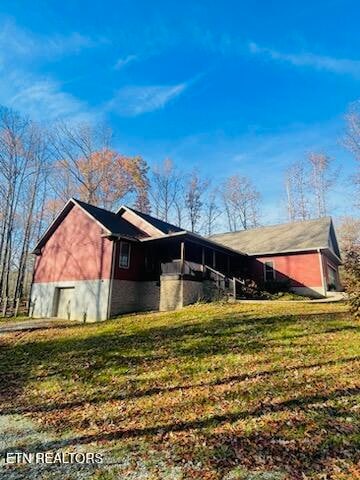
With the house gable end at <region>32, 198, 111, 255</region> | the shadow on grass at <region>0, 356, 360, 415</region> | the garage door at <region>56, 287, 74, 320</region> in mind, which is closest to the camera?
the shadow on grass at <region>0, 356, 360, 415</region>

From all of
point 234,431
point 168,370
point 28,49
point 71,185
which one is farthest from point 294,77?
point 71,185

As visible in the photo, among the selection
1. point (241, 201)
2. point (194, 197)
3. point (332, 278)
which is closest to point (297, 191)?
point (241, 201)

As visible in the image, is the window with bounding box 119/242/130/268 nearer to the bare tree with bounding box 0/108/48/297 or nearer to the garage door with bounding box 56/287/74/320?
the garage door with bounding box 56/287/74/320

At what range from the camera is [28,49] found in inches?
517

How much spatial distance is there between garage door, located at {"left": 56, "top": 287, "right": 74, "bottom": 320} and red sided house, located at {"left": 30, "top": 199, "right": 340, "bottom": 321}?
1 centimetres

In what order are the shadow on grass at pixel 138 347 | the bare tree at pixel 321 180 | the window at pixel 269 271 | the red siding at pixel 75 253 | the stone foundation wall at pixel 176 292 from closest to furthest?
1. the shadow on grass at pixel 138 347
2. the stone foundation wall at pixel 176 292
3. the red siding at pixel 75 253
4. the window at pixel 269 271
5. the bare tree at pixel 321 180

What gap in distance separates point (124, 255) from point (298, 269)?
12.7 meters

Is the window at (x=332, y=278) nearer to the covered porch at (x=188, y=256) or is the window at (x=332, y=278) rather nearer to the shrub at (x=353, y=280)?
the covered porch at (x=188, y=256)

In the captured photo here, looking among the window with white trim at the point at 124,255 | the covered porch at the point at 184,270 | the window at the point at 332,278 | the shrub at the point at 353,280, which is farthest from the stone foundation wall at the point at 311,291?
the window with white trim at the point at 124,255

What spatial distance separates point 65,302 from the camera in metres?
19.1

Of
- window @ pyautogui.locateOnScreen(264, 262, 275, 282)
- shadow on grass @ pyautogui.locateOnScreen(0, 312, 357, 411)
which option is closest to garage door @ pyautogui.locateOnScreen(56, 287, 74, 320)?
shadow on grass @ pyautogui.locateOnScreen(0, 312, 357, 411)

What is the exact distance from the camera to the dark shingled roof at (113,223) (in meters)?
18.1

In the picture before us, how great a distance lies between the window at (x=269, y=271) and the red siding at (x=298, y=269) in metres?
0.23

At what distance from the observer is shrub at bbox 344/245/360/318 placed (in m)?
10.9
